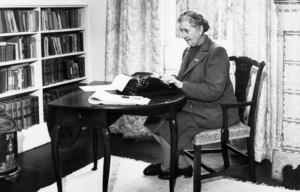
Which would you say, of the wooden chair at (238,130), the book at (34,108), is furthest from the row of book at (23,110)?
the wooden chair at (238,130)

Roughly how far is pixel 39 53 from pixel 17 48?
0.29 m

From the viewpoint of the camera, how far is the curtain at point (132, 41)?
5102 millimetres

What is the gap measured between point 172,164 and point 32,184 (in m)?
1.27

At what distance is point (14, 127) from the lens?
13.3 feet

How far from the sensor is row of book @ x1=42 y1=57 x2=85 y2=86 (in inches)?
204

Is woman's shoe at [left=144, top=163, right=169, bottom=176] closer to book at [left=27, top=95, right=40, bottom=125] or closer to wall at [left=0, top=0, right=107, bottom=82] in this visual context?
book at [left=27, top=95, right=40, bottom=125]

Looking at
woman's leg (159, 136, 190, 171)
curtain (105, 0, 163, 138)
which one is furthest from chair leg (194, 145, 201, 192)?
curtain (105, 0, 163, 138)

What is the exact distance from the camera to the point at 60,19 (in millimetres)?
5328

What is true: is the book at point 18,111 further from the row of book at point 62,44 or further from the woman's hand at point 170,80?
the woman's hand at point 170,80

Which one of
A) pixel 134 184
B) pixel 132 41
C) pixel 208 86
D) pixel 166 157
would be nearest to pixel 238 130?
pixel 208 86

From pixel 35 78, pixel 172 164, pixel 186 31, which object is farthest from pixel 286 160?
pixel 35 78

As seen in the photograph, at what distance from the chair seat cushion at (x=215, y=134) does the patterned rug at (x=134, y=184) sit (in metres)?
0.43

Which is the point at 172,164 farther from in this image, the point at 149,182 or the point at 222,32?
the point at 222,32

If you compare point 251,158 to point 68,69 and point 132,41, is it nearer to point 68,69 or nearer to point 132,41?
point 132,41
